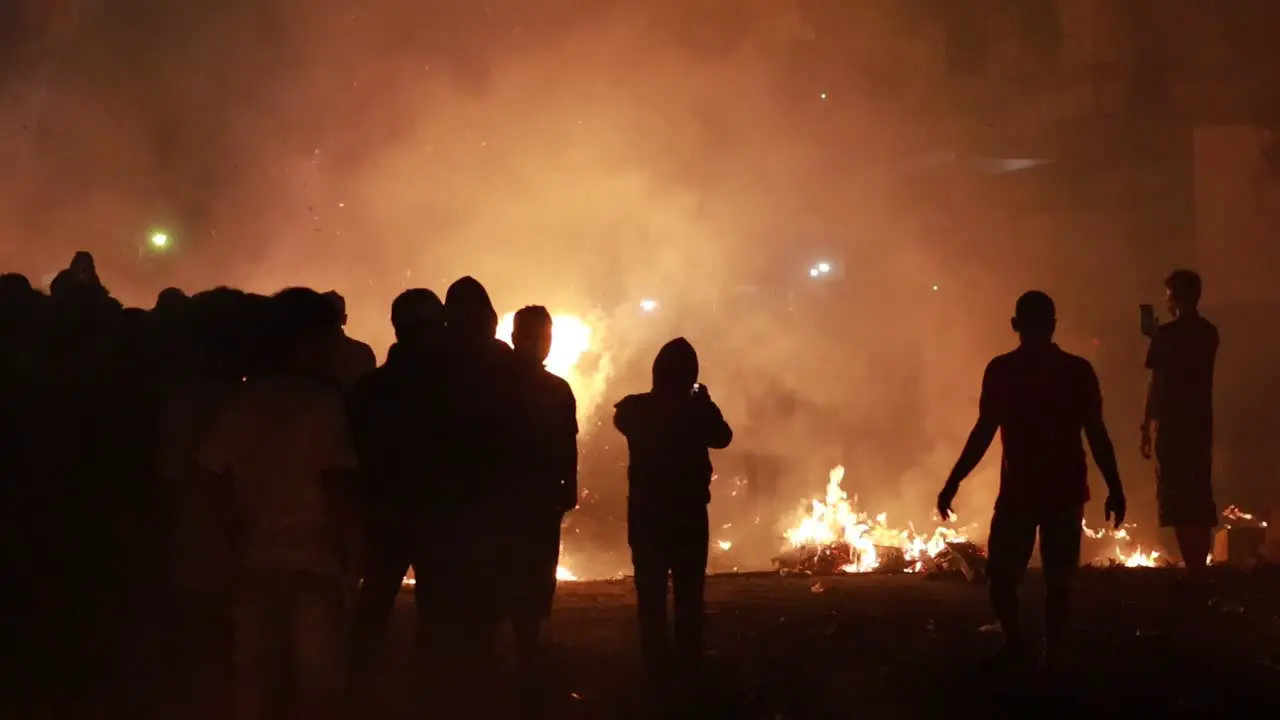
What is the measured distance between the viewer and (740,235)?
2409 cm

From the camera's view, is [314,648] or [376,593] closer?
[314,648]

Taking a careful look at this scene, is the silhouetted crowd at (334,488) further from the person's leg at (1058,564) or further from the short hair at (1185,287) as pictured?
the short hair at (1185,287)

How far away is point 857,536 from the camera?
1574 centimetres

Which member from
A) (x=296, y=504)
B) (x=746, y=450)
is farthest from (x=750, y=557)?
(x=296, y=504)

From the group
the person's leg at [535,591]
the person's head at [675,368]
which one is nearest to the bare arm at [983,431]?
the person's head at [675,368]

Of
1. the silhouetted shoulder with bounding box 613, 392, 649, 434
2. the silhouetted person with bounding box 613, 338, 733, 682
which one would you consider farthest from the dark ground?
the silhouetted shoulder with bounding box 613, 392, 649, 434

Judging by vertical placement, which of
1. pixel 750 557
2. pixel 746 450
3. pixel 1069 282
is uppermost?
pixel 1069 282

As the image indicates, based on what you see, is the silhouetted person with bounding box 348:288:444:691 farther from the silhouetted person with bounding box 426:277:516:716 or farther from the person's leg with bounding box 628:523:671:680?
the person's leg with bounding box 628:523:671:680

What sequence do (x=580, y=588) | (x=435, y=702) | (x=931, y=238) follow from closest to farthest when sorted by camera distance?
1. (x=435, y=702)
2. (x=580, y=588)
3. (x=931, y=238)

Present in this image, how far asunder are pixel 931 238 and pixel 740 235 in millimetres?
3885

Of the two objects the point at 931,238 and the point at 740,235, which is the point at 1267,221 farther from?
the point at 740,235

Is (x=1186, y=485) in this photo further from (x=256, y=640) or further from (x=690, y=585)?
(x=256, y=640)

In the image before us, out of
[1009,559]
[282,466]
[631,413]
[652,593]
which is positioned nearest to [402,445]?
[282,466]

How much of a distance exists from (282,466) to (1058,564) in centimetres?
339
